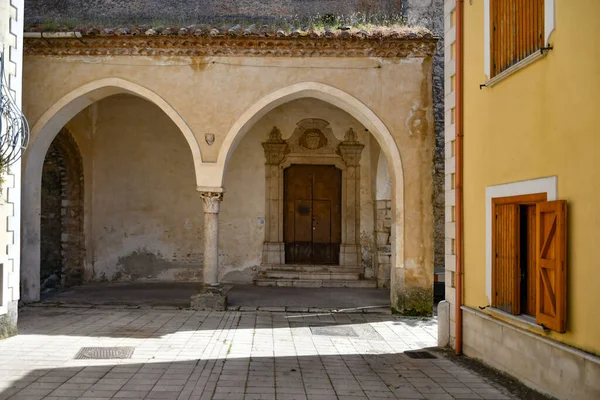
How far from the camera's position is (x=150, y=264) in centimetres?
1390

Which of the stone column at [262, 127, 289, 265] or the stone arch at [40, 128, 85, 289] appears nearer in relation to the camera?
the stone arch at [40, 128, 85, 289]

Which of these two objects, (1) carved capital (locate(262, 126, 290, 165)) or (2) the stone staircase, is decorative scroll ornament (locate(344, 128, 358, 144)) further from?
(2) the stone staircase

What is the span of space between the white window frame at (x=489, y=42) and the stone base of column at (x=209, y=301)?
5.95 meters

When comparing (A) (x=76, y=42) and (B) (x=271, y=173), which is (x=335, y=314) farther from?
(A) (x=76, y=42)

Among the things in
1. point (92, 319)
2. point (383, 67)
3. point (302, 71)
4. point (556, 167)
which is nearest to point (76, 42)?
point (302, 71)

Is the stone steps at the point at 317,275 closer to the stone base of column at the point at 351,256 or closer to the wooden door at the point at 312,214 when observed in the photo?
the stone base of column at the point at 351,256

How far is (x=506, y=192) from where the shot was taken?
6.07 metres

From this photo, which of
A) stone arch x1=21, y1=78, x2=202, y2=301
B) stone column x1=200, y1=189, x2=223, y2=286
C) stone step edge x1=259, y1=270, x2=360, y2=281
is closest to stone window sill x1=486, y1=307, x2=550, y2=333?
stone column x1=200, y1=189, x2=223, y2=286

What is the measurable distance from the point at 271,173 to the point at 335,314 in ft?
16.0

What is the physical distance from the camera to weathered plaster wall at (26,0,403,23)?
13844 mm

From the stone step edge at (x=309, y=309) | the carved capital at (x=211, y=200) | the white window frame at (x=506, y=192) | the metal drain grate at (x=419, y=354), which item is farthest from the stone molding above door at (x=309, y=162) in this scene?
the white window frame at (x=506, y=192)

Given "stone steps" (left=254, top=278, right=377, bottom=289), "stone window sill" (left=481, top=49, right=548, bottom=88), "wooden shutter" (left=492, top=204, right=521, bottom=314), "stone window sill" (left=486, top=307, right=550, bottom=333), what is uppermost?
"stone window sill" (left=481, top=49, right=548, bottom=88)

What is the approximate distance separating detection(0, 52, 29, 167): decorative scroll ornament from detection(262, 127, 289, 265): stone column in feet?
22.2

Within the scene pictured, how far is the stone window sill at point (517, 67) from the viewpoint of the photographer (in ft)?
17.5
